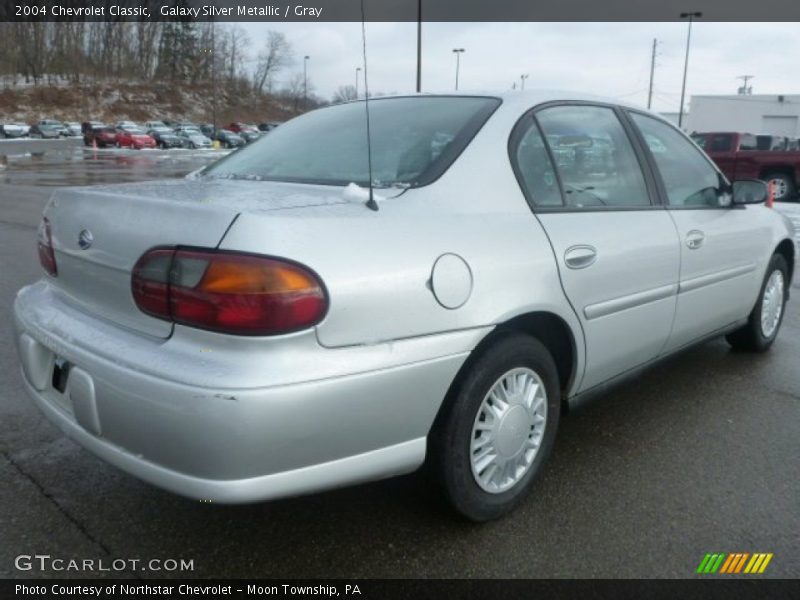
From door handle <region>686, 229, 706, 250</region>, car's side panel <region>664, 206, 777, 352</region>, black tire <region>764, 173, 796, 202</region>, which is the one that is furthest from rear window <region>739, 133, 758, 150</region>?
door handle <region>686, 229, 706, 250</region>

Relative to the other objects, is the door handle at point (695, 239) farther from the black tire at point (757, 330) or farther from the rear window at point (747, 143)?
the rear window at point (747, 143)

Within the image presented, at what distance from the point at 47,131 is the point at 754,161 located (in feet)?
160

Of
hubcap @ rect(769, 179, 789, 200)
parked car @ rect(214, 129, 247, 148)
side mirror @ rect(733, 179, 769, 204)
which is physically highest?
side mirror @ rect(733, 179, 769, 204)

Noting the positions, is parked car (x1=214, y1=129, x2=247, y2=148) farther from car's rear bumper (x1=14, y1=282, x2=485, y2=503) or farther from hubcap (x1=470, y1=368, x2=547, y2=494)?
car's rear bumper (x1=14, y1=282, x2=485, y2=503)

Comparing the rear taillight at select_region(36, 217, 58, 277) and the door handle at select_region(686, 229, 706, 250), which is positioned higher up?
the rear taillight at select_region(36, 217, 58, 277)

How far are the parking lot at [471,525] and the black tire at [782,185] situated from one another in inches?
596

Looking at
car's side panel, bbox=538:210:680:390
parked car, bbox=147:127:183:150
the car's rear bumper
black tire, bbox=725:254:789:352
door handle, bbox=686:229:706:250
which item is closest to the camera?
the car's rear bumper

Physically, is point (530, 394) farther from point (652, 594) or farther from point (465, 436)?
point (652, 594)

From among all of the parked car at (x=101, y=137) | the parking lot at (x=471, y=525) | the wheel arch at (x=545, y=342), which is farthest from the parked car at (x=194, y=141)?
the wheel arch at (x=545, y=342)

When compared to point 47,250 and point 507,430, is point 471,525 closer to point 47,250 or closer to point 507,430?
point 507,430

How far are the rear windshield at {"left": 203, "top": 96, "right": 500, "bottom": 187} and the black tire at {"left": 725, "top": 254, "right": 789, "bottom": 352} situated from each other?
2.52 metres

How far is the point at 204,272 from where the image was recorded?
69.6 inches

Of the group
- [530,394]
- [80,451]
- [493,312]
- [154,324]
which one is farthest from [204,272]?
[80,451]

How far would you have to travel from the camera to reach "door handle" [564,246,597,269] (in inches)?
96.9
